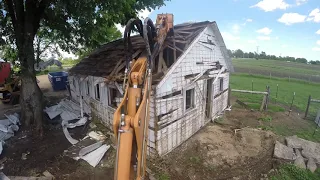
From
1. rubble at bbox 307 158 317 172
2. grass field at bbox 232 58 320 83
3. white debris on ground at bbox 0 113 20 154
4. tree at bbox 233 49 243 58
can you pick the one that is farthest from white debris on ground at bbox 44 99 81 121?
tree at bbox 233 49 243 58

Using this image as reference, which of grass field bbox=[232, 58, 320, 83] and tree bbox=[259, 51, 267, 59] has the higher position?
tree bbox=[259, 51, 267, 59]

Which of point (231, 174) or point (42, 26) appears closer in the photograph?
point (231, 174)

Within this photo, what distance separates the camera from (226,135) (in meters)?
9.41

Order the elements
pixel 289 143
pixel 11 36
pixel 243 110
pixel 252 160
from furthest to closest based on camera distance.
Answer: pixel 243 110 < pixel 11 36 < pixel 289 143 < pixel 252 160

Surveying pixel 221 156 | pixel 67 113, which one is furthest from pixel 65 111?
pixel 221 156

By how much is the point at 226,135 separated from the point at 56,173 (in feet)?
24.0

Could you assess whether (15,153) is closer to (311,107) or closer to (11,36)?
(11,36)

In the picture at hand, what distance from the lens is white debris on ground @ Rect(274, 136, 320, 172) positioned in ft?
23.2

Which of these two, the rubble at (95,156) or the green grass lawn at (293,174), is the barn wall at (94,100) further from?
the green grass lawn at (293,174)

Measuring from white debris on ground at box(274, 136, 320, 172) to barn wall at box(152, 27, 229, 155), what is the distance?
3.51 metres

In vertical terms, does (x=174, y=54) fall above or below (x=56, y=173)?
above

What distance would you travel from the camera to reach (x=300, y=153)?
774 cm

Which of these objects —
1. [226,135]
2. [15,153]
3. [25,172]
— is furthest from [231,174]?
[15,153]

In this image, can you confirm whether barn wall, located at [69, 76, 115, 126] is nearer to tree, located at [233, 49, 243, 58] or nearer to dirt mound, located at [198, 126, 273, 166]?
dirt mound, located at [198, 126, 273, 166]
